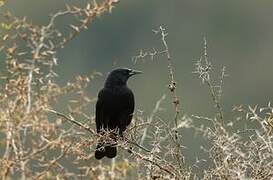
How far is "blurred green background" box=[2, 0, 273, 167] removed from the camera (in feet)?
211

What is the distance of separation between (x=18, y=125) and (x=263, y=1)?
73.5 m

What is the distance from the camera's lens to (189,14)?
87.3 m

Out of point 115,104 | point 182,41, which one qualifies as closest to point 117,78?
point 115,104

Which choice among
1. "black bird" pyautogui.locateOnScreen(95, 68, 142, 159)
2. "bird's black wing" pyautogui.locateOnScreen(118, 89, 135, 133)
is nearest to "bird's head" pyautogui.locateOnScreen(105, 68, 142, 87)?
"black bird" pyautogui.locateOnScreen(95, 68, 142, 159)

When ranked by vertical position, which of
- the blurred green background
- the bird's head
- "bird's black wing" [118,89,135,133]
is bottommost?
"bird's black wing" [118,89,135,133]

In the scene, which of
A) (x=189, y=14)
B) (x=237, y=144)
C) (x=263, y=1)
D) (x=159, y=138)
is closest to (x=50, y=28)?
(x=159, y=138)

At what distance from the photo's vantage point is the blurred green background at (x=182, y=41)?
64.4 metres

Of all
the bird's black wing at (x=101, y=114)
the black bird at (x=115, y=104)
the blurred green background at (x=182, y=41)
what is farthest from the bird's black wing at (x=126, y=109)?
the blurred green background at (x=182, y=41)

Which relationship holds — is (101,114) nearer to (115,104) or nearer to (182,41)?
(115,104)

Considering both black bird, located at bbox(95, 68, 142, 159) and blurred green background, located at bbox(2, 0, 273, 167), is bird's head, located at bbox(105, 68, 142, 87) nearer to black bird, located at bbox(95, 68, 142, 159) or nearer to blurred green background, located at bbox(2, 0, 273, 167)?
black bird, located at bbox(95, 68, 142, 159)

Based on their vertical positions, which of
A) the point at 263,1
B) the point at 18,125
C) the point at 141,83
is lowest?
the point at 18,125

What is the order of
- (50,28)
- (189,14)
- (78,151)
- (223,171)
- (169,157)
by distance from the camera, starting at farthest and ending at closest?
(189,14), (50,28), (78,151), (169,157), (223,171)

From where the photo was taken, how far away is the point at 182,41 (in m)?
78.4

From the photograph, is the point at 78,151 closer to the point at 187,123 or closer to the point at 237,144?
the point at 187,123
